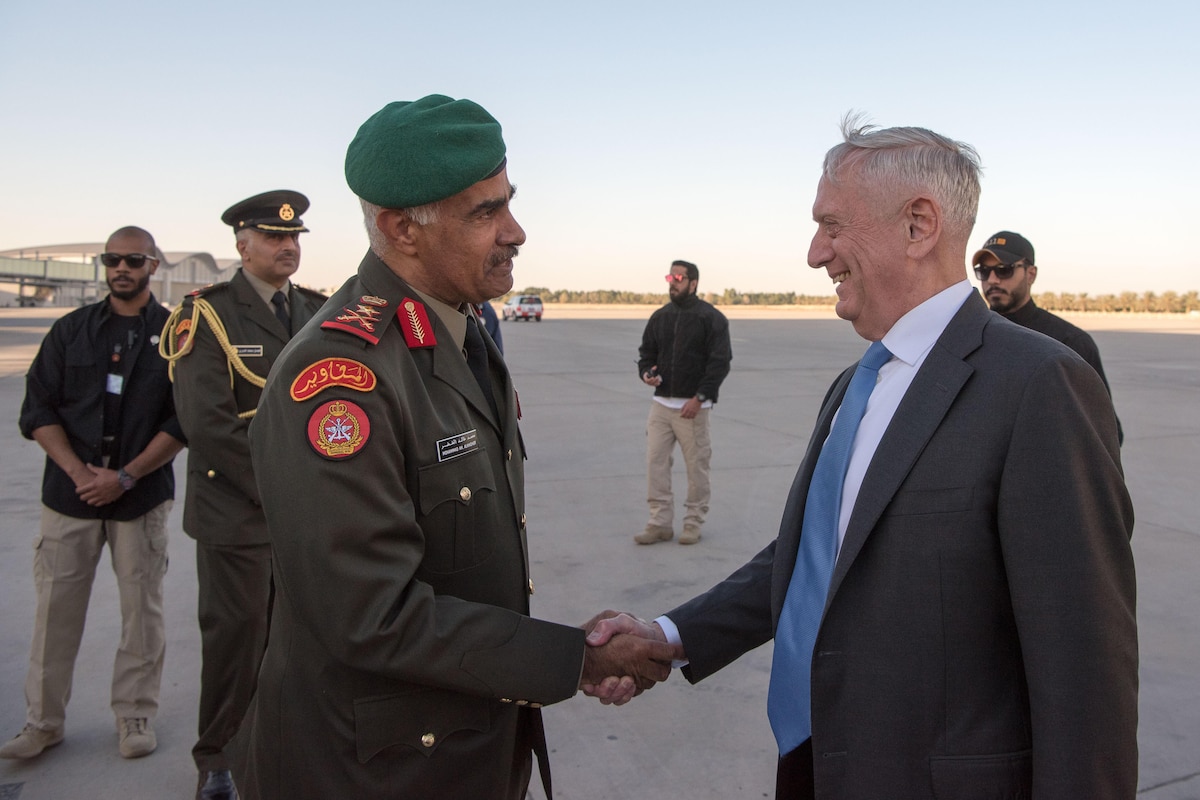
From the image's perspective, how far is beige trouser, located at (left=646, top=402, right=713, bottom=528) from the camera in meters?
6.45

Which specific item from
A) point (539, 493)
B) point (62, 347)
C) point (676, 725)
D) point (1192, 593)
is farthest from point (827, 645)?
point (539, 493)

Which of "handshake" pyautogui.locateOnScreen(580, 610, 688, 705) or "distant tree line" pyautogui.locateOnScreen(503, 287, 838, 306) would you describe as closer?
"handshake" pyautogui.locateOnScreen(580, 610, 688, 705)

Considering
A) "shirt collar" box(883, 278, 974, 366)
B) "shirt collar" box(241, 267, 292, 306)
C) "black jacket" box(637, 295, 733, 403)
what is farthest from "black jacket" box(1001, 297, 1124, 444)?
"shirt collar" box(241, 267, 292, 306)

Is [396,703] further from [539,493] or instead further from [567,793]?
[539,493]

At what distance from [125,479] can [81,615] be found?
0.60m

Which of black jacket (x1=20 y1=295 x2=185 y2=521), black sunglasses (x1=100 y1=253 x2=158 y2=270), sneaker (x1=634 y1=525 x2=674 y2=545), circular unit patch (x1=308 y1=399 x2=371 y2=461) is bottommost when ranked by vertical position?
sneaker (x1=634 y1=525 x2=674 y2=545)

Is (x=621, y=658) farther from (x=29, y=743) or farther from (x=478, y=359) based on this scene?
(x=29, y=743)

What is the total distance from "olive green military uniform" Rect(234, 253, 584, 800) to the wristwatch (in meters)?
2.04

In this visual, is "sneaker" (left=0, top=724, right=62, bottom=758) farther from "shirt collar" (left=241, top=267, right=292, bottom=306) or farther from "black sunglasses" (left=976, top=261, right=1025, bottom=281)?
"black sunglasses" (left=976, top=261, right=1025, bottom=281)

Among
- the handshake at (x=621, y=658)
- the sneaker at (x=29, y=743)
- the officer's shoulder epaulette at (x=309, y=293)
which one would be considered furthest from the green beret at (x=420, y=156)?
the sneaker at (x=29, y=743)

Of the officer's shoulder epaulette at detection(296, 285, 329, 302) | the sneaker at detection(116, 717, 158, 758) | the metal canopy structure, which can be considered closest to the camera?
the sneaker at detection(116, 717, 158, 758)

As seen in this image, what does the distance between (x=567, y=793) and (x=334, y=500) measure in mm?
2167

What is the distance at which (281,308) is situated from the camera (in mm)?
3787

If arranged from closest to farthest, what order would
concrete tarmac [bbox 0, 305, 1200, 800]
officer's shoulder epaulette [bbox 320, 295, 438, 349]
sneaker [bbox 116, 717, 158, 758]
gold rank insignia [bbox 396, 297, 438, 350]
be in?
officer's shoulder epaulette [bbox 320, 295, 438, 349]
gold rank insignia [bbox 396, 297, 438, 350]
concrete tarmac [bbox 0, 305, 1200, 800]
sneaker [bbox 116, 717, 158, 758]
